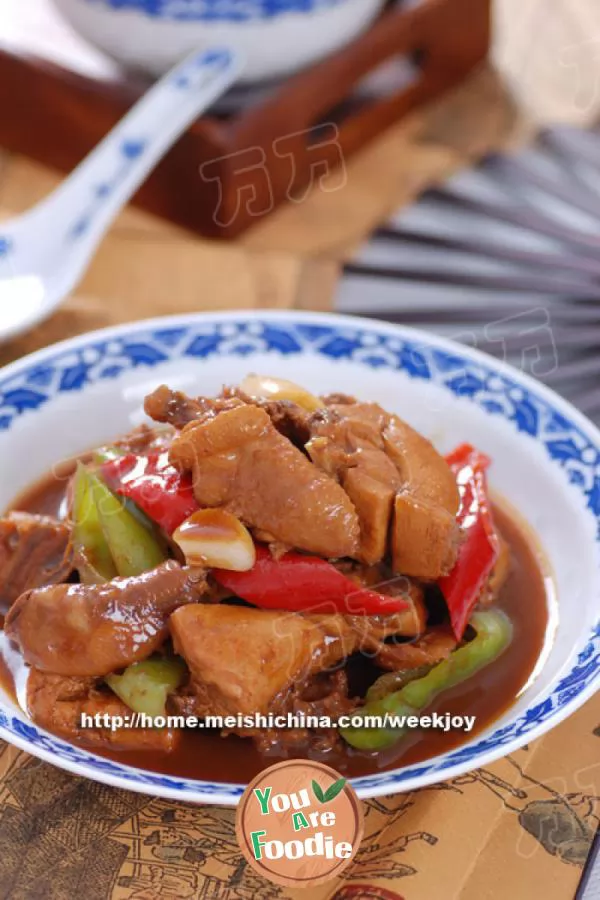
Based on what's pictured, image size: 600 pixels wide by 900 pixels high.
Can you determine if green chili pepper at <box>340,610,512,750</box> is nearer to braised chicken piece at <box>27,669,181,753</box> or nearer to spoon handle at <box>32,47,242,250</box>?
braised chicken piece at <box>27,669,181,753</box>

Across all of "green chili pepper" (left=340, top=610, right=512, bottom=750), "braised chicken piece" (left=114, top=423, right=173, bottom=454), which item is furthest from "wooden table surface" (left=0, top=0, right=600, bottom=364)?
"green chili pepper" (left=340, top=610, right=512, bottom=750)

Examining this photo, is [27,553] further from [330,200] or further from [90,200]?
[330,200]

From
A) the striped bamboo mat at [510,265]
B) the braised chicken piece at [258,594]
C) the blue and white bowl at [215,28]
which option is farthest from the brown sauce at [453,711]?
the blue and white bowl at [215,28]

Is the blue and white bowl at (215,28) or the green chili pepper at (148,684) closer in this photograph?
the green chili pepper at (148,684)

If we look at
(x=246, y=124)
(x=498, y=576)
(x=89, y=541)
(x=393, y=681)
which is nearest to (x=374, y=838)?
(x=393, y=681)

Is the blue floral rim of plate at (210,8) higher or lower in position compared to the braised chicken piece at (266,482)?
higher

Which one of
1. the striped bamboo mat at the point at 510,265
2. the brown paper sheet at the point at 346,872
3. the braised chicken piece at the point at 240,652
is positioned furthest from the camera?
the striped bamboo mat at the point at 510,265

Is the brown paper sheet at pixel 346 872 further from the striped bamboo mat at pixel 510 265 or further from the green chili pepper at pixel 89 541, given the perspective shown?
the striped bamboo mat at pixel 510 265
